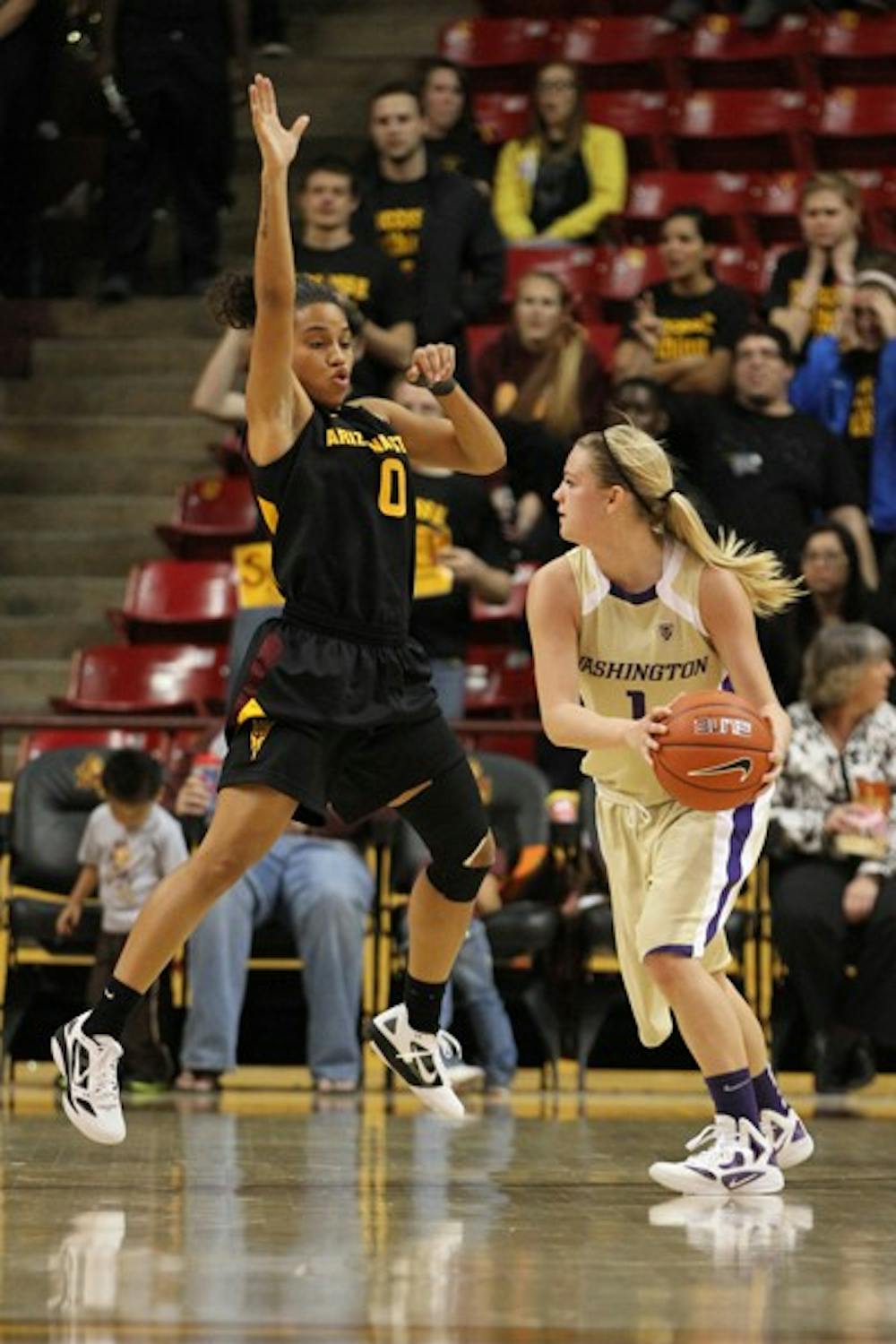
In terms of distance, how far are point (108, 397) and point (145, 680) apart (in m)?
2.33

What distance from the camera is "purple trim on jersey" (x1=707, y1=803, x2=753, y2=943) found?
5.70 m

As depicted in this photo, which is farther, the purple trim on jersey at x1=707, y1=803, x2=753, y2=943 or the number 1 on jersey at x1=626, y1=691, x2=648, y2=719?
the number 1 on jersey at x1=626, y1=691, x2=648, y2=719

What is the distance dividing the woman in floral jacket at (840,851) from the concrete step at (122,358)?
4661mm

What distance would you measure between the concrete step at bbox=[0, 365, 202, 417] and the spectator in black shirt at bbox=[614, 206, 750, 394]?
259 centimetres

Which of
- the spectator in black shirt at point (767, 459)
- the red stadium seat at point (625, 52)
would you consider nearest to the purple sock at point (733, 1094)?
the spectator in black shirt at point (767, 459)

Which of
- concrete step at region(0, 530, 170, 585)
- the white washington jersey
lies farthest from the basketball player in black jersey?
concrete step at region(0, 530, 170, 585)

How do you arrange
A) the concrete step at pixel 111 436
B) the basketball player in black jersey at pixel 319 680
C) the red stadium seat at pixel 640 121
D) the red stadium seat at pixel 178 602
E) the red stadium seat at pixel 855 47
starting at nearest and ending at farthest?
the basketball player in black jersey at pixel 319 680
the red stadium seat at pixel 178 602
the concrete step at pixel 111 436
the red stadium seat at pixel 640 121
the red stadium seat at pixel 855 47

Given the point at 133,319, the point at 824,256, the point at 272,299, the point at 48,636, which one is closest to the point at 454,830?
the point at 272,299

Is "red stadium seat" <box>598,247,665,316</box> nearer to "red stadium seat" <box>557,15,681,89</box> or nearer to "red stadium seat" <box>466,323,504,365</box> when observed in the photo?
"red stadium seat" <box>466,323,504,365</box>

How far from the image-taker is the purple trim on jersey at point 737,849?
570 cm

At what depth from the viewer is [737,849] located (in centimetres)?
575

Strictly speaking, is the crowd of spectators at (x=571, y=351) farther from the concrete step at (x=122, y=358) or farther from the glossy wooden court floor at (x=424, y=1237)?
the glossy wooden court floor at (x=424, y=1237)

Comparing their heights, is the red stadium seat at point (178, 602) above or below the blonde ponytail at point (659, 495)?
below

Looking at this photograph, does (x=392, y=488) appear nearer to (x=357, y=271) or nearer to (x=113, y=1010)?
(x=113, y=1010)
